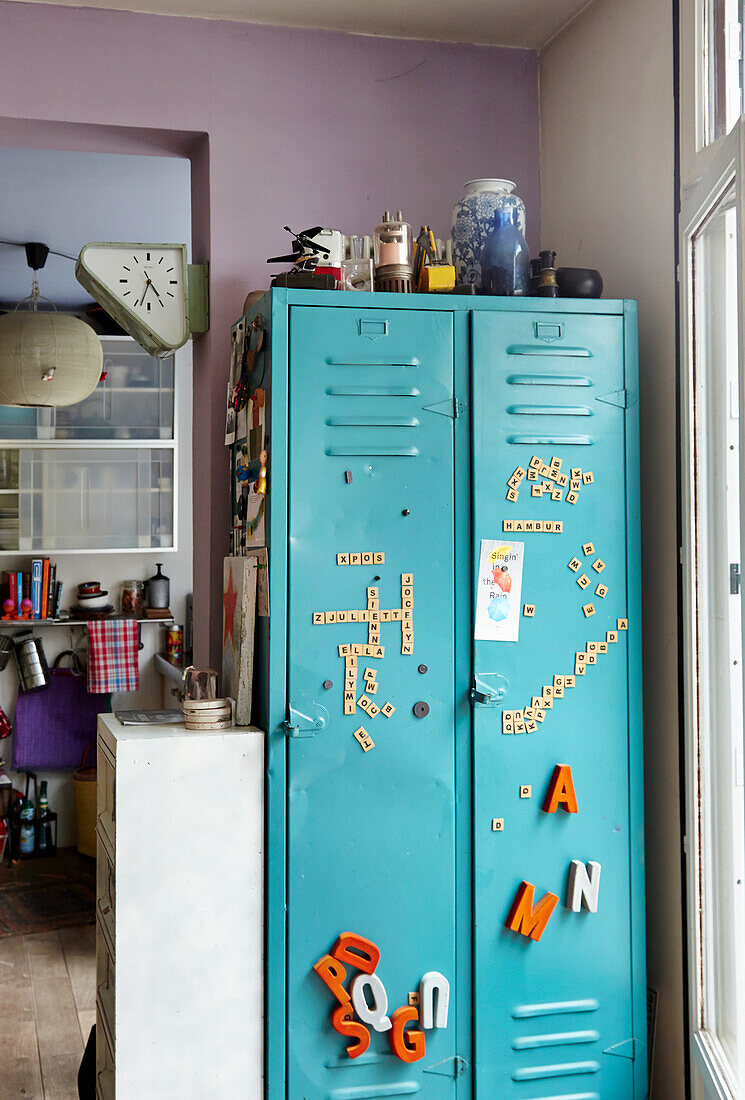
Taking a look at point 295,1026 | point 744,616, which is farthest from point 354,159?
point 295,1026

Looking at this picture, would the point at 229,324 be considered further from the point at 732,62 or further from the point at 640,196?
the point at 732,62

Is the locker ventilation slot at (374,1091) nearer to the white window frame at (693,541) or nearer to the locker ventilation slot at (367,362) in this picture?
the white window frame at (693,541)

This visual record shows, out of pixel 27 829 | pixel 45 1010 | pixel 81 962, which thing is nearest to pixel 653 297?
pixel 45 1010

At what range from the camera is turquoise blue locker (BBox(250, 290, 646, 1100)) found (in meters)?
2.26

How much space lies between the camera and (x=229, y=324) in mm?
2838

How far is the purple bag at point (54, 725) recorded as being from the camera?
18.2 feet

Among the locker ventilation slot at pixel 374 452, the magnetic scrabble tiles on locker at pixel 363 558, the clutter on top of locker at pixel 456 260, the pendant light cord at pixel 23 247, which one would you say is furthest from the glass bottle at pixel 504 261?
the pendant light cord at pixel 23 247

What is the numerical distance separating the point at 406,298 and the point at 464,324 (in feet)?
0.50

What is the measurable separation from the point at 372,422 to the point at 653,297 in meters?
0.81

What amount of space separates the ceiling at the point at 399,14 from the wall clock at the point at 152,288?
0.64m

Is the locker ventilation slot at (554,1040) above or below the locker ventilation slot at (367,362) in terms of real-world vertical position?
below

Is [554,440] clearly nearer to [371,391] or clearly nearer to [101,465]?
[371,391]

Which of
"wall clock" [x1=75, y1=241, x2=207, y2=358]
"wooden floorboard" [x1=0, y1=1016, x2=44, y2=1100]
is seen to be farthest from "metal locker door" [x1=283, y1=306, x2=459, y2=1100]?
"wooden floorboard" [x1=0, y1=1016, x2=44, y2=1100]

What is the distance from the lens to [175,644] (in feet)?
18.5
